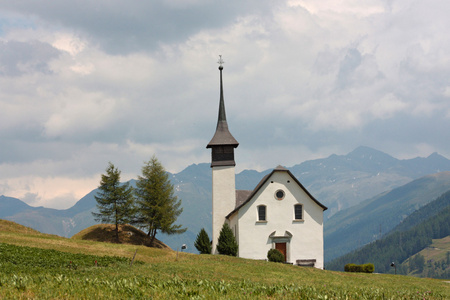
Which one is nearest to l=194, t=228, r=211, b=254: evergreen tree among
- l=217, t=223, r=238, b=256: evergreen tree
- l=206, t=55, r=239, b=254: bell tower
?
l=206, t=55, r=239, b=254: bell tower

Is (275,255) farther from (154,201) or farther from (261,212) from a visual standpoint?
(154,201)

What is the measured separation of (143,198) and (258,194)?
59.6 feet

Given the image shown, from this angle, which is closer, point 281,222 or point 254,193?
point 254,193

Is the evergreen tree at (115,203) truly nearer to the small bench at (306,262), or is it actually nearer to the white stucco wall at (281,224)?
the white stucco wall at (281,224)

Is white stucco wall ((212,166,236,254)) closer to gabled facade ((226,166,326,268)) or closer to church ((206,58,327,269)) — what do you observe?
church ((206,58,327,269))

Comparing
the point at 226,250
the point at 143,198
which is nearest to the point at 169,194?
the point at 143,198

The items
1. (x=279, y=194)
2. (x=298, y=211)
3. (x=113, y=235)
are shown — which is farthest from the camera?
(x=113, y=235)

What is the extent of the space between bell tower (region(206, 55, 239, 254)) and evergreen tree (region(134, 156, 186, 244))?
7.66 meters

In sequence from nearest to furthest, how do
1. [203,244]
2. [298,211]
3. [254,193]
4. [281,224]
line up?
[254,193], [281,224], [298,211], [203,244]

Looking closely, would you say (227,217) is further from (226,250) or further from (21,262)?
(21,262)

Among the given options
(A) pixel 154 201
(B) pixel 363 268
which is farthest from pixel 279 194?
(A) pixel 154 201

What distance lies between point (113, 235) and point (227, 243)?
65.6 feet

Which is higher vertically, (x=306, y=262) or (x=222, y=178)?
(x=222, y=178)

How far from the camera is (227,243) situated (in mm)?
52281
